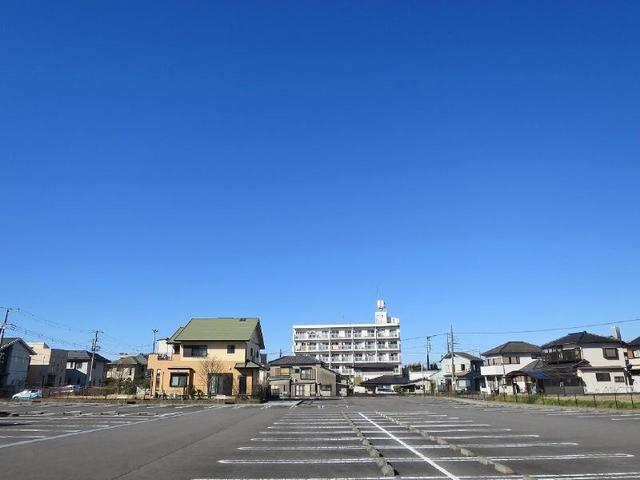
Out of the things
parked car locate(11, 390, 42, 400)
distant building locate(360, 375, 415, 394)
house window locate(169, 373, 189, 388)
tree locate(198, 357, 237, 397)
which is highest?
tree locate(198, 357, 237, 397)

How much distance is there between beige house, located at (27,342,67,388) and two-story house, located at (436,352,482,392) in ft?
202

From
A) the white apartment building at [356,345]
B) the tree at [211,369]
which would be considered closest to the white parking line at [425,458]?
the tree at [211,369]

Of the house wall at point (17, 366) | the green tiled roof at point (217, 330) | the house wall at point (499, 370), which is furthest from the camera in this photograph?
the house wall at point (499, 370)

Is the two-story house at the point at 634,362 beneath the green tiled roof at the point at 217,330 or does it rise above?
beneath

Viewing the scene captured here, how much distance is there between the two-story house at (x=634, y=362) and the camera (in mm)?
53647

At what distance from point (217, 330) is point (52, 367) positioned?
38.6 metres

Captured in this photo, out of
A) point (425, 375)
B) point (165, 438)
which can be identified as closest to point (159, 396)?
point (165, 438)

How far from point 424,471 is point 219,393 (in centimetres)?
4096

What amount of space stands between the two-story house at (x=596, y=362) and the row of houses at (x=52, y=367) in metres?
56.0

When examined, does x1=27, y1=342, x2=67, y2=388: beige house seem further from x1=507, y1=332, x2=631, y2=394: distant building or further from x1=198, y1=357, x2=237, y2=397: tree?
x1=507, y1=332, x2=631, y2=394: distant building

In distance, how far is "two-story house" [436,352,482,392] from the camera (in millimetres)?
77000

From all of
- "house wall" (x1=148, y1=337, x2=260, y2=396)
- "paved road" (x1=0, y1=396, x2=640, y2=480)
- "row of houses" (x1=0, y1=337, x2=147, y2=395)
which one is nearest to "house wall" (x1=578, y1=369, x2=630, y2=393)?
"house wall" (x1=148, y1=337, x2=260, y2=396)

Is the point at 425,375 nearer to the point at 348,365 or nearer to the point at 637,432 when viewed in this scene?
the point at 348,365

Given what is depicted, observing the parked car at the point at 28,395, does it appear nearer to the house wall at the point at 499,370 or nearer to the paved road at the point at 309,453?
the paved road at the point at 309,453
